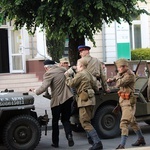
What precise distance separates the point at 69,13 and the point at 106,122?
2809 mm

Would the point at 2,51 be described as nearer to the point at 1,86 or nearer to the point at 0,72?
the point at 0,72

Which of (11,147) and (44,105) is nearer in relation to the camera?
(11,147)

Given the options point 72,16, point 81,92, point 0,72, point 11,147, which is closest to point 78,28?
point 72,16

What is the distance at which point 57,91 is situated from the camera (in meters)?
8.39

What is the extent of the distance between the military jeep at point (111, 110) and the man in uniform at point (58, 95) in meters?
0.67

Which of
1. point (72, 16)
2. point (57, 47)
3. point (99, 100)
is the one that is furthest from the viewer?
point (57, 47)

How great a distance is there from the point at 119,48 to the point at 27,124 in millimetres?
14535

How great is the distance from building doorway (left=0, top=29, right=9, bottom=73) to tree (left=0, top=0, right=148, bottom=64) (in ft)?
30.7

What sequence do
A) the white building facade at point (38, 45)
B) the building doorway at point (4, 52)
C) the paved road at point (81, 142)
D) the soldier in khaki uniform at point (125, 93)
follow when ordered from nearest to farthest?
the soldier in khaki uniform at point (125, 93), the paved road at point (81, 142), the white building facade at point (38, 45), the building doorway at point (4, 52)

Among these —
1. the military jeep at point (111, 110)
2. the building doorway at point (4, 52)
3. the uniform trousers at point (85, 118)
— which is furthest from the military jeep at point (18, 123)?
the building doorway at point (4, 52)

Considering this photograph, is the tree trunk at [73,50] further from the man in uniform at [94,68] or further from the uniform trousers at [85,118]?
the uniform trousers at [85,118]

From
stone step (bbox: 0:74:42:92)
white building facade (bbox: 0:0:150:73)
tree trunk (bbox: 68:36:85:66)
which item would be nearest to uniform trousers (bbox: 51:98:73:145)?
tree trunk (bbox: 68:36:85:66)

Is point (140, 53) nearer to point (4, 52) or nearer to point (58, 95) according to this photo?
point (4, 52)

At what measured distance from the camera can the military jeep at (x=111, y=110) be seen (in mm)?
9219
